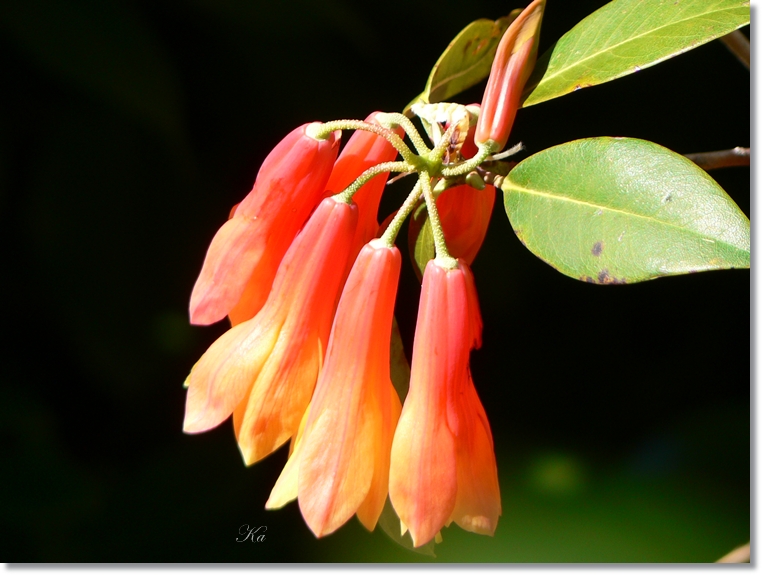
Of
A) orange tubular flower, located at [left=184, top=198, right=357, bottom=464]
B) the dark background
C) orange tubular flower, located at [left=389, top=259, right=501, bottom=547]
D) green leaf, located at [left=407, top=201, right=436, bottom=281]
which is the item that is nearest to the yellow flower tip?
orange tubular flower, located at [left=389, top=259, right=501, bottom=547]

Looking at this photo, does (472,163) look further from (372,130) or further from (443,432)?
(443,432)

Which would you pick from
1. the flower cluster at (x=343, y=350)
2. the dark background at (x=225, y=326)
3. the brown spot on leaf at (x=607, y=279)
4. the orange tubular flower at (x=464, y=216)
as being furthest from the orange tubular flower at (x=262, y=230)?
the dark background at (x=225, y=326)

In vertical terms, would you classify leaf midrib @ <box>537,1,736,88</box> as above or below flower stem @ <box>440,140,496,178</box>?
above

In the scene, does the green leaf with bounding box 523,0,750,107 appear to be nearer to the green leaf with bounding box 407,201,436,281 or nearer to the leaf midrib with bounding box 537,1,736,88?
the leaf midrib with bounding box 537,1,736,88

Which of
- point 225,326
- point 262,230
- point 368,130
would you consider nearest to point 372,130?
point 368,130

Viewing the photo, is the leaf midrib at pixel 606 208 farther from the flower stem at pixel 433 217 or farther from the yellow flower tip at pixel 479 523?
the yellow flower tip at pixel 479 523
